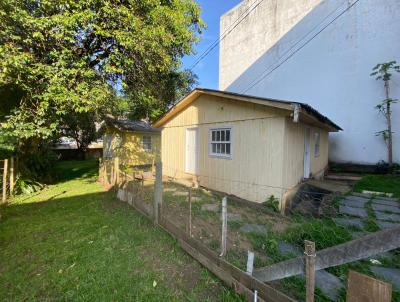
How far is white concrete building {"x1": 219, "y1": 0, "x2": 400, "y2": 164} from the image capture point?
11.6 meters

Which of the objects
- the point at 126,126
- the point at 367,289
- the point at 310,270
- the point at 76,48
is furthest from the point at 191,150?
the point at 367,289

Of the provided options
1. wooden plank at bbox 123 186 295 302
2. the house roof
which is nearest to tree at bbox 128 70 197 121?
the house roof

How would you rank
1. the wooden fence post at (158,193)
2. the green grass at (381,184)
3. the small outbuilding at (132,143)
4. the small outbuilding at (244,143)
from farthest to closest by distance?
the small outbuilding at (132,143)
the green grass at (381,184)
the small outbuilding at (244,143)
the wooden fence post at (158,193)

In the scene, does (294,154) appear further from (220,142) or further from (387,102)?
(387,102)

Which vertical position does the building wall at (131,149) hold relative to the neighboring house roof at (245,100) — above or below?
below

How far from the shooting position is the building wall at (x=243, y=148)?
6734 millimetres

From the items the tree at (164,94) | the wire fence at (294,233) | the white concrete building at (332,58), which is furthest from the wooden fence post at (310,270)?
the white concrete building at (332,58)

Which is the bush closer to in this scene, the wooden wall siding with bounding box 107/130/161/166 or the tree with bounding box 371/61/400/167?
the tree with bounding box 371/61/400/167

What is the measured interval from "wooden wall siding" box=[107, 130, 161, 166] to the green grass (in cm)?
1239

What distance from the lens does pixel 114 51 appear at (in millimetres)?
7723

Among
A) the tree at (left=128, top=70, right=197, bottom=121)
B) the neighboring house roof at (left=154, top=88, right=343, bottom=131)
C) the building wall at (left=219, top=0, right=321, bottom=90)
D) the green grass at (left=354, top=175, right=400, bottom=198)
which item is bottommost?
the green grass at (left=354, top=175, right=400, bottom=198)

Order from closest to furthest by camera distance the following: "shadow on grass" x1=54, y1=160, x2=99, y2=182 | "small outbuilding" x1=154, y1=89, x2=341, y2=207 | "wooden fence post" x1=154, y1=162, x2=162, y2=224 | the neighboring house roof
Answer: "wooden fence post" x1=154, y1=162, x2=162, y2=224, the neighboring house roof, "small outbuilding" x1=154, y1=89, x2=341, y2=207, "shadow on grass" x1=54, y1=160, x2=99, y2=182

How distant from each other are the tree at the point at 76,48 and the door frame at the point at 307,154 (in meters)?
5.32

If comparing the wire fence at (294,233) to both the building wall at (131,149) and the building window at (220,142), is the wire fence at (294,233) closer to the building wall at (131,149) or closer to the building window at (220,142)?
the building window at (220,142)
